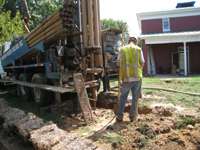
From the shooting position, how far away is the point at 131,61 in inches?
157

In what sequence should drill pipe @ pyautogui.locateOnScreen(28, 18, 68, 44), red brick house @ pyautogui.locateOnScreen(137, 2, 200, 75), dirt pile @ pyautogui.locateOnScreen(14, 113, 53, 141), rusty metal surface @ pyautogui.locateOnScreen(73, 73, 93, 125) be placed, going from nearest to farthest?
dirt pile @ pyautogui.locateOnScreen(14, 113, 53, 141) < rusty metal surface @ pyautogui.locateOnScreen(73, 73, 93, 125) < drill pipe @ pyautogui.locateOnScreen(28, 18, 68, 44) < red brick house @ pyautogui.locateOnScreen(137, 2, 200, 75)

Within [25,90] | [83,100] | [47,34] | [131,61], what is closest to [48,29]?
[47,34]

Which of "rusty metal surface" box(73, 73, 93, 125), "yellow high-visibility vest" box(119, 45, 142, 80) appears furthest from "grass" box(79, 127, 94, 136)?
"yellow high-visibility vest" box(119, 45, 142, 80)

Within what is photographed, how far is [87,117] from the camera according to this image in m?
4.32

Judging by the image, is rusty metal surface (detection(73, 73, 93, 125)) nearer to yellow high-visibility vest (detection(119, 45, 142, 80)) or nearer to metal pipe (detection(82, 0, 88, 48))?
metal pipe (detection(82, 0, 88, 48))

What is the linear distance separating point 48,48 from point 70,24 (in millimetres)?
1444

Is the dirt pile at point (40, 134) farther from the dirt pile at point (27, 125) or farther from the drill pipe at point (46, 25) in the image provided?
the drill pipe at point (46, 25)

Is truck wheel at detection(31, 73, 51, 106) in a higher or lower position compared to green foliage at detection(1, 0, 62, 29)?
lower

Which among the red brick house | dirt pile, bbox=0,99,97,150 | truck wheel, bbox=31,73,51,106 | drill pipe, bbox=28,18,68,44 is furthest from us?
the red brick house

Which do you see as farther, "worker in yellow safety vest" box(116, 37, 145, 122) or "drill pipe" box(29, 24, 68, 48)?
"drill pipe" box(29, 24, 68, 48)

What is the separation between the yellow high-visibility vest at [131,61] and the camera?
13.0 feet

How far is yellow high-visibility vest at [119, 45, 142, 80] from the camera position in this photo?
396cm

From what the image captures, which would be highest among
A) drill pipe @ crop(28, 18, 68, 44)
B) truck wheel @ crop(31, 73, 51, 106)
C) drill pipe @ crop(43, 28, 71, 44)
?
drill pipe @ crop(28, 18, 68, 44)

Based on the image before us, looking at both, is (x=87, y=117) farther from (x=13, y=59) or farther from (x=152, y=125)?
(x=13, y=59)
